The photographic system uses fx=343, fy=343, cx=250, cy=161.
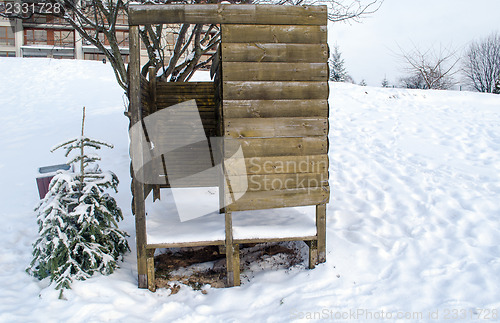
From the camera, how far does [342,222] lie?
5250mm

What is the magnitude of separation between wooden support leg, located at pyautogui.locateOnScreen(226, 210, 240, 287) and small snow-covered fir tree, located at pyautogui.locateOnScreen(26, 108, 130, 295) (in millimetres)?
1376

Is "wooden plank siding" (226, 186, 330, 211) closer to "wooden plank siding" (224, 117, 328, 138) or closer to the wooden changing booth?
the wooden changing booth

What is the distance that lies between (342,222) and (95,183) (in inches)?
139

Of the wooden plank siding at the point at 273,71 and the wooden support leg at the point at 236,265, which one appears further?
the wooden support leg at the point at 236,265

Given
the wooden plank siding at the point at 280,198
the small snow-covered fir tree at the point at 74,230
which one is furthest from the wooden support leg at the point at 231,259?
the small snow-covered fir tree at the point at 74,230

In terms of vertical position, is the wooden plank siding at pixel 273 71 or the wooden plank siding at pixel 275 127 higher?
the wooden plank siding at pixel 273 71

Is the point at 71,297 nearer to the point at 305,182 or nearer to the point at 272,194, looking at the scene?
the point at 272,194

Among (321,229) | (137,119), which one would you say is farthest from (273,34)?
(321,229)

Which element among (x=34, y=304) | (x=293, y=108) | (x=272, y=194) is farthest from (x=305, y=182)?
(x=34, y=304)

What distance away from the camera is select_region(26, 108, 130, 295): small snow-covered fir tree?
3.76 m

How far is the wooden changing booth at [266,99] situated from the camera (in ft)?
12.4

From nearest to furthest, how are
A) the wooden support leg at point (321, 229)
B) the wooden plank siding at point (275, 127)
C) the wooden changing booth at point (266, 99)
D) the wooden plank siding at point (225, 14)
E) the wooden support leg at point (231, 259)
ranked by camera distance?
the wooden plank siding at point (225, 14)
the wooden changing booth at point (266, 99)
the wooden plank siding at point (275, 127)
the wooden support leg at point (231, 259)
the wooden support leg at point (321, 229)

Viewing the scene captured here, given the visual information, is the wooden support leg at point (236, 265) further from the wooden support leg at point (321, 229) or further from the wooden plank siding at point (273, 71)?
the wooden plank siding at point (273, 71)

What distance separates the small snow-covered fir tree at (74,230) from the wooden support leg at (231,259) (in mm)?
1376
